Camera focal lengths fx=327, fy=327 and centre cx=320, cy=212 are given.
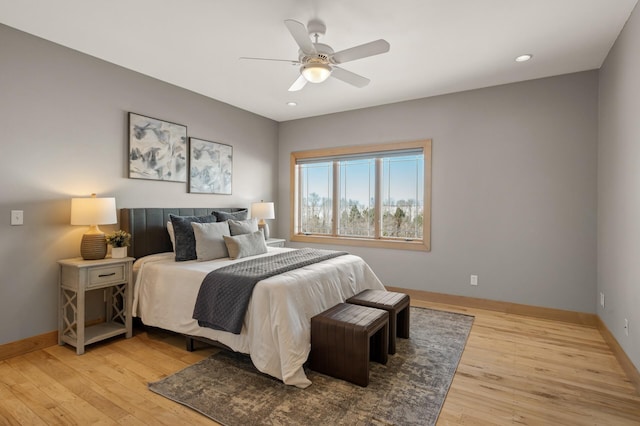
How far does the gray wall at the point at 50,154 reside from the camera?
2.71 metres

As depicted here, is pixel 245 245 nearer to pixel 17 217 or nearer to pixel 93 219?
pixel 93 219

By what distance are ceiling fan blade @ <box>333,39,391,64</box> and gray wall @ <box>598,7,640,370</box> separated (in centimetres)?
182

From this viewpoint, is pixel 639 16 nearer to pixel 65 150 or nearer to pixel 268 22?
pixel 268 22

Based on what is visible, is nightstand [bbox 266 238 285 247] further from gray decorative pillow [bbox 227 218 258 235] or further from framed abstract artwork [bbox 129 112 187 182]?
framed abstract artwork [bbox 129 112 187 182]

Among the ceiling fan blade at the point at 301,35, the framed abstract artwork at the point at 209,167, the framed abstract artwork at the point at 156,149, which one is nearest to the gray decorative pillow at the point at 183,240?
the framed abstract artwork at the point at 156,149

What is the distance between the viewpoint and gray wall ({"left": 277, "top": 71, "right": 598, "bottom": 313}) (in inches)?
139

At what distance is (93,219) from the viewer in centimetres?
289

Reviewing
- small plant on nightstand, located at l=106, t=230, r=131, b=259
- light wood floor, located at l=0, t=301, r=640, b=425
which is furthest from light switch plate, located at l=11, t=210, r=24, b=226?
light wood floor, located at l=0, t=301, r=640, b=425

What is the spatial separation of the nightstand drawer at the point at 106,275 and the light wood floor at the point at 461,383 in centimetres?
59

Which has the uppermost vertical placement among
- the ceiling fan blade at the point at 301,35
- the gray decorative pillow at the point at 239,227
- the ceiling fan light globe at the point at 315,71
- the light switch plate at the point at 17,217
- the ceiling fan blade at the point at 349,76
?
the ceiling fan blade at the point at 301,35

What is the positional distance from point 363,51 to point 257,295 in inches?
78.1

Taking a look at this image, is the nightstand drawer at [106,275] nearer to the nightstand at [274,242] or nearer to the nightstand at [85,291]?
the nightstand at [85,291]

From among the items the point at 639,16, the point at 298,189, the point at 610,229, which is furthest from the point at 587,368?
the point at 298,189

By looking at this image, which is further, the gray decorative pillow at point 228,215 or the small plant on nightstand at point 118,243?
the gray decorative pillow at point 228,215
